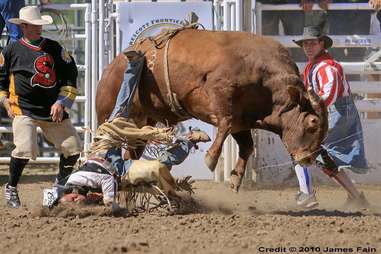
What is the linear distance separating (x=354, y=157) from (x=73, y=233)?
2.83m

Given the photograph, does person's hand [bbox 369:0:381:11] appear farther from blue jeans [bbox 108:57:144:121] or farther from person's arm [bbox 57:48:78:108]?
person's arm [bbox 57:48:78:108]

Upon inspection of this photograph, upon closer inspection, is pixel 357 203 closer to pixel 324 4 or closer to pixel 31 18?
pixel 324 4

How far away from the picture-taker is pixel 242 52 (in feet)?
19.5

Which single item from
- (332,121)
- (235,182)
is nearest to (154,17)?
(332,121)

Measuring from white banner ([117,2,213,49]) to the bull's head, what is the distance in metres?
2.58

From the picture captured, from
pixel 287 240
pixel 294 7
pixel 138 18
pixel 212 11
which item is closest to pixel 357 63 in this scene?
pixel 294 7

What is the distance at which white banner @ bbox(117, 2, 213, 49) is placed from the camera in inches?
322

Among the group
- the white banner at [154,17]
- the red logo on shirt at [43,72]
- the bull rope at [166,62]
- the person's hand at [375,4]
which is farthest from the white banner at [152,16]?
the red logo on shirt at [43,72]

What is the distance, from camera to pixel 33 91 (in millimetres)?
6312

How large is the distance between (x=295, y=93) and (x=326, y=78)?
849 millimetres

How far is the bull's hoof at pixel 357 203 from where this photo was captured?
21.9 feet

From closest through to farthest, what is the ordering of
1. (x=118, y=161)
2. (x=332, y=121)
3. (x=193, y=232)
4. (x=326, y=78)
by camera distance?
(x=193, y=232) → (x=118, y=161) → (x=326, y=78) → (x=332, y=121)

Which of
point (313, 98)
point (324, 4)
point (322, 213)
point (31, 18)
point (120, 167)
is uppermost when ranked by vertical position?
point (324, 4)

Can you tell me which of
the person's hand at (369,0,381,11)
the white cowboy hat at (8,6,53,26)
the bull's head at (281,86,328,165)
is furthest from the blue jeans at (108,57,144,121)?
the person's hand at (369,0,381,11)
